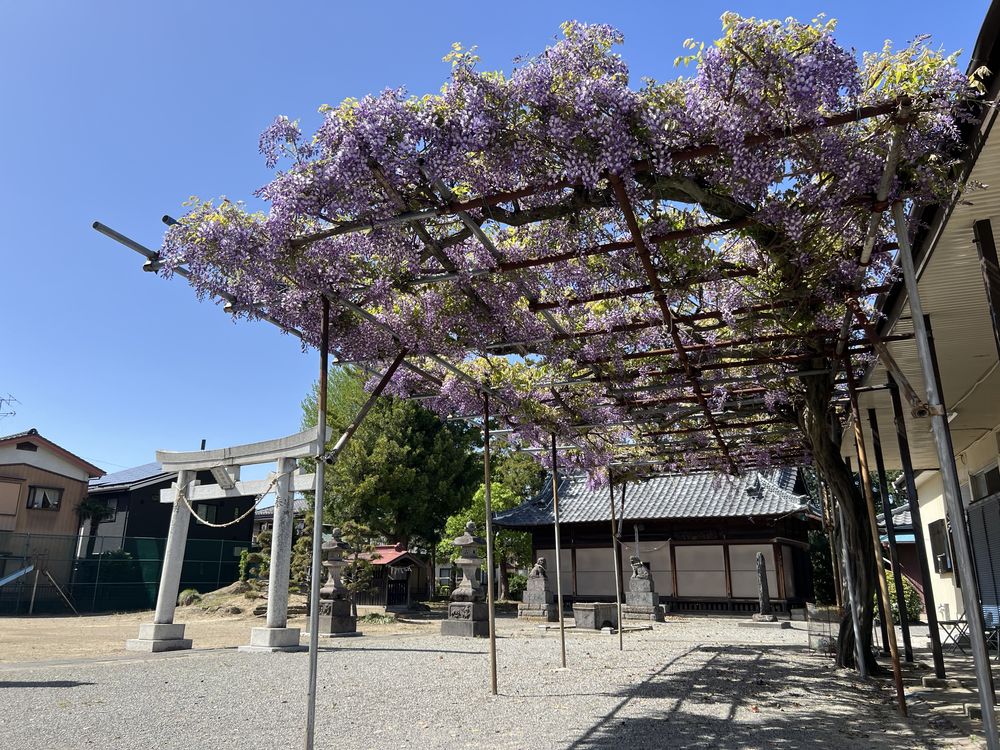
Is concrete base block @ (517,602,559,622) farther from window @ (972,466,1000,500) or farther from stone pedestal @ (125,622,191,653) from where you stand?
window @ (972,466,1000,500)

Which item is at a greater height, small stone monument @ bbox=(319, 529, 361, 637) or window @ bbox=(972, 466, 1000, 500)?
window @ bbox=(972, 466, 1000, 500)

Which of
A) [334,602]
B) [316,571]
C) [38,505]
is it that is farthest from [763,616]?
[38,505]

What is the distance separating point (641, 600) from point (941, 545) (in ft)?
23.9

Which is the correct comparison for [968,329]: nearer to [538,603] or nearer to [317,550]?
[317,550]

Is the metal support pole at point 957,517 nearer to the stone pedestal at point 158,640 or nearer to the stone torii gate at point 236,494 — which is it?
the stone torii gate at point 236,494

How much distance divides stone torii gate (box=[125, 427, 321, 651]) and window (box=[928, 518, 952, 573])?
12.7 meters

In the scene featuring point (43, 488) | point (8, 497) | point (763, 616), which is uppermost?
point (43, 488)

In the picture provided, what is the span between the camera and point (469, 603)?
14.9 m

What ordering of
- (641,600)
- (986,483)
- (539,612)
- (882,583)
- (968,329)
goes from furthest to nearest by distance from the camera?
(539,612) < (641,600) < (986,483) < (968,329) < (882,583)

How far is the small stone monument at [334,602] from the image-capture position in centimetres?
1416

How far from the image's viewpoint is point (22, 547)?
2158cm

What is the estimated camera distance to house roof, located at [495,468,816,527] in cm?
2083

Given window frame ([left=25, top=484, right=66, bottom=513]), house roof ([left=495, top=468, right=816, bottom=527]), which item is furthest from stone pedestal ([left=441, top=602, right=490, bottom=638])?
window frame ([left=25, top=484, right=66, bottom=513])

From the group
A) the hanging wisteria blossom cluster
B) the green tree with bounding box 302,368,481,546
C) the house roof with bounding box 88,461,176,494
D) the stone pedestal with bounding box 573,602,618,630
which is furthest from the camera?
the house roof with bounding box 88,461,176,494
